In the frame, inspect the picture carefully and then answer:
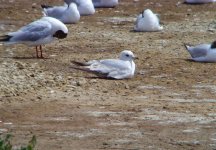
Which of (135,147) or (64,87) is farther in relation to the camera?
(64,87)

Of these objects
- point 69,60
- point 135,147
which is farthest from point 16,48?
point 135,147

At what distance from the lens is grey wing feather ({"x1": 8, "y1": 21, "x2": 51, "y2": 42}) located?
15609 mm

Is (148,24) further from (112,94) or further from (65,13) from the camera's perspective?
(112,94)

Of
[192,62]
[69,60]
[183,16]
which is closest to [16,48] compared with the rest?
[69,60]

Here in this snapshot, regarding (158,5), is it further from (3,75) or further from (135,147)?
(135,147)

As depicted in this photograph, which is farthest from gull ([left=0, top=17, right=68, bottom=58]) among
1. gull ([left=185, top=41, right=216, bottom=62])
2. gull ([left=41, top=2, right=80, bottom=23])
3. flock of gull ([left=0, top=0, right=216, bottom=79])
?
gull ([left=41, top=2, right=80, bottom=23])

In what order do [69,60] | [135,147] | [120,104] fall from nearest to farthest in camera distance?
[135,147] → [120,104] → [69,60]

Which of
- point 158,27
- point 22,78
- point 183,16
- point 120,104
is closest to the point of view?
point 120,104

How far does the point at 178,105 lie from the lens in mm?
11711

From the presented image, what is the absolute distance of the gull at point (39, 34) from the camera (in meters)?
15.6

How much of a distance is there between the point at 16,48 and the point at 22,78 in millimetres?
3849

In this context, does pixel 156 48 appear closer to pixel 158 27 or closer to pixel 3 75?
pixel 158 27

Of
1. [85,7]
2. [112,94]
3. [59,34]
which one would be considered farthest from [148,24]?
[112,94]

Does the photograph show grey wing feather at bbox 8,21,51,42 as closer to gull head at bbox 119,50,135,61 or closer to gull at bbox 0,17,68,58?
gull at bbox 0,17,68,58
